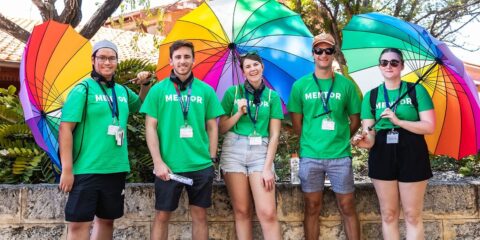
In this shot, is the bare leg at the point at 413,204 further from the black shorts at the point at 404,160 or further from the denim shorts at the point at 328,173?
the denim shorts at the point at 328,173

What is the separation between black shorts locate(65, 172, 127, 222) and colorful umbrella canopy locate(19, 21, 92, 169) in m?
0.58

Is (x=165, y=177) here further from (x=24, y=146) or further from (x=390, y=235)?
(x=24, y=146)

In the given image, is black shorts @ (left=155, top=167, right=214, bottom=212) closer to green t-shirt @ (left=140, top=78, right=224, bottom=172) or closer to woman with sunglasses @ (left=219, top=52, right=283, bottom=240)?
green t-shirt @ (left=140, top=78, right=224, bottom=172)

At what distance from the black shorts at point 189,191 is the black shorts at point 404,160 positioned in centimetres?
146

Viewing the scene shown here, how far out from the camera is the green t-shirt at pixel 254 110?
420 centimetres

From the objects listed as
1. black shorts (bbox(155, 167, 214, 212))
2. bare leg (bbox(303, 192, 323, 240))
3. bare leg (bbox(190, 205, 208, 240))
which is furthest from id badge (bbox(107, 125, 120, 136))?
bare leg (bbox(303, 192, 323, 240))

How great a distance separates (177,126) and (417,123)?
201cm

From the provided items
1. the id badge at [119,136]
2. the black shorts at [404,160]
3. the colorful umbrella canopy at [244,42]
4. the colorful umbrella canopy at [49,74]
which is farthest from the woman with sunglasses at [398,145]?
the colorful umbrella canopy at [49,74]

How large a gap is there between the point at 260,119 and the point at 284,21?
120 centimetres

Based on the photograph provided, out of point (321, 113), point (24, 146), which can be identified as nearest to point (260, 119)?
point (321, 113)

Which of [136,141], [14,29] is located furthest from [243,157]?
[14,29]

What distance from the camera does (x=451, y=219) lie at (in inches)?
192

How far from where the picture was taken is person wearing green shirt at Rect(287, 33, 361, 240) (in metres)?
4.21

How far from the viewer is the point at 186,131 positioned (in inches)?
155
